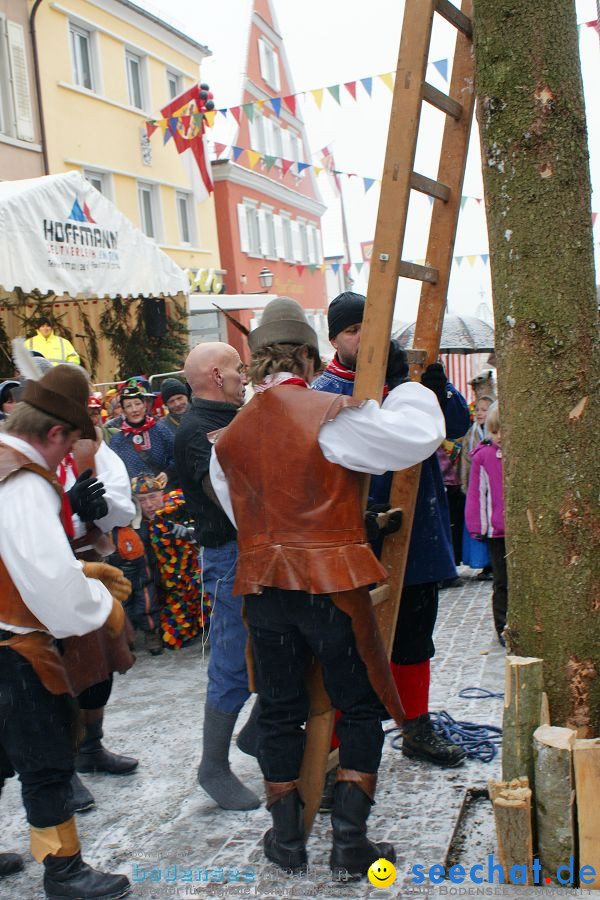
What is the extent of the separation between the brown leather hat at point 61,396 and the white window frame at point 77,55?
15846 mm

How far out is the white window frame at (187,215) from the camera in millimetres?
21359

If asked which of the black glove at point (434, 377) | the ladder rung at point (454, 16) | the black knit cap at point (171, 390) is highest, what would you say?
the ladder rung at point (454, 16)

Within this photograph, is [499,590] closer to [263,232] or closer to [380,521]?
[380,521]

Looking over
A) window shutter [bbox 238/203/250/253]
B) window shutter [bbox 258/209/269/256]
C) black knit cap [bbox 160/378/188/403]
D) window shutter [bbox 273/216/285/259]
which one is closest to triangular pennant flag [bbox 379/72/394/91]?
black knit cap [bbox 160/378/188/403]

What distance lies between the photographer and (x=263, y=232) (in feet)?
89.0

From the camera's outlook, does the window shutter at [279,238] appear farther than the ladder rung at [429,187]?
Yes

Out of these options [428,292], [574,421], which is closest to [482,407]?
[428,292]

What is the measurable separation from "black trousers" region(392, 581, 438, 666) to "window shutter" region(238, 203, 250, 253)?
2306 cm

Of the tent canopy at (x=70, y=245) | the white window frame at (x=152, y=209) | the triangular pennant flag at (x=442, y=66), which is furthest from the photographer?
the white window frame at (x=152, y=209)

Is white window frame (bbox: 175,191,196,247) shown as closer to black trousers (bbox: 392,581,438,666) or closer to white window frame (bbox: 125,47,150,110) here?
white window frame (bbox: 125,47,150,110)

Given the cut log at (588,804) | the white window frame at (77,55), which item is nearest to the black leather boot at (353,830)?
the cut log at (588,804)

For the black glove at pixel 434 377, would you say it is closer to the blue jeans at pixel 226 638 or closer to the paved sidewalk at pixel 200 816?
the blue jeans at pixel 226 638

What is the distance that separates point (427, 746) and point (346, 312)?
1.76 m

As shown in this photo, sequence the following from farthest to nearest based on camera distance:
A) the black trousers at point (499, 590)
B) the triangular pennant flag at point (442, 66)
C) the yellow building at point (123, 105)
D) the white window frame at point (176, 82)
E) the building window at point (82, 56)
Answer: the white window frame at point (176, 82), the building window at point (82, 56), the yellow building at point (123, 105), the triangular pennant flag at point (442, 66), the black trousers at point (499, 590)
